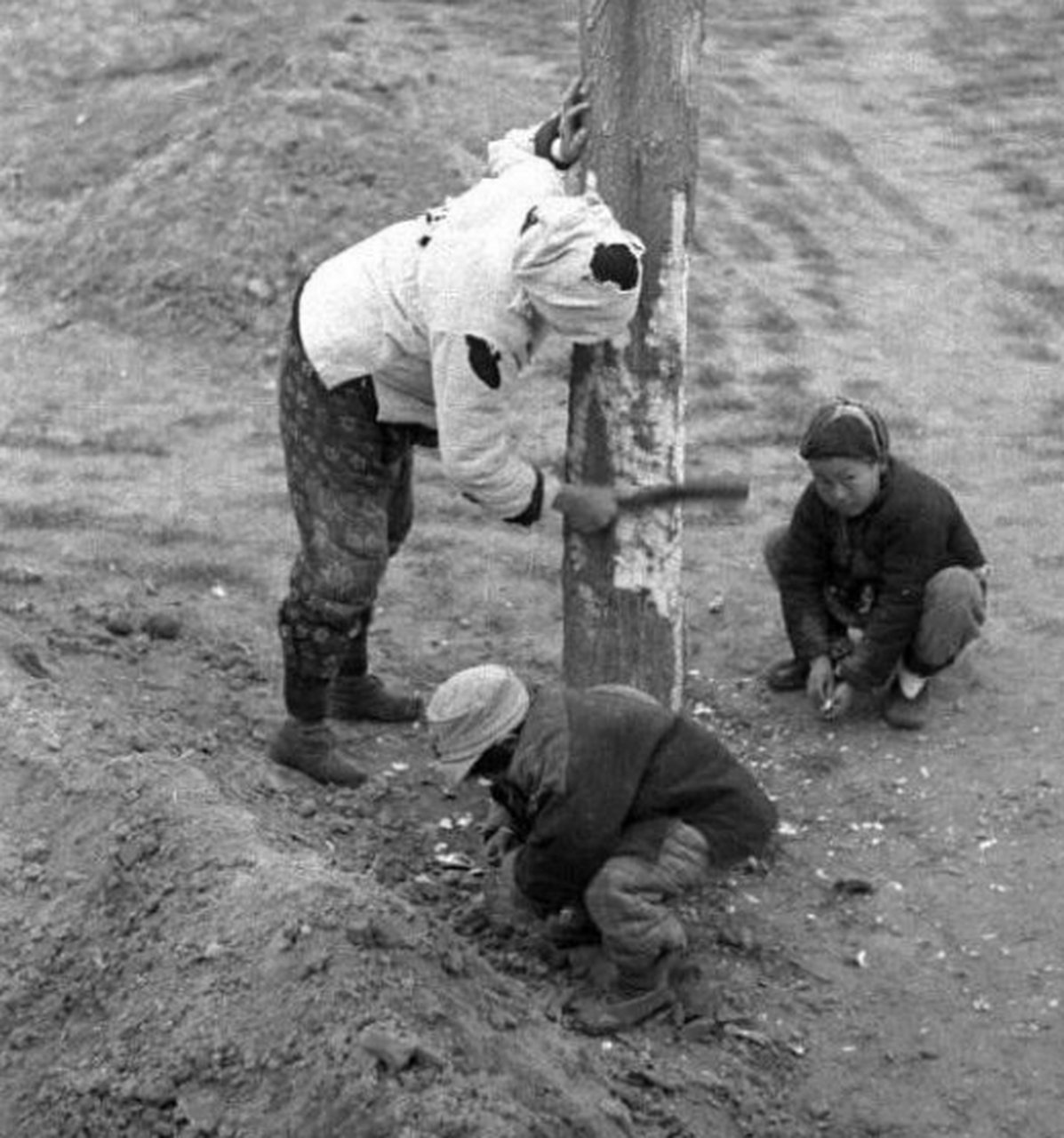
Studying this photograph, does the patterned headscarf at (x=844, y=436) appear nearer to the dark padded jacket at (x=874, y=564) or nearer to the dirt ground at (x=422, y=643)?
the dark padded jacket at (x=874, y=564)

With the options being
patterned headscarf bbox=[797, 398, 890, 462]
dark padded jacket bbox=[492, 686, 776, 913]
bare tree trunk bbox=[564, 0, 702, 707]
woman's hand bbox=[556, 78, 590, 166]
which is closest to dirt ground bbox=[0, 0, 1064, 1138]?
dark padded jacket bbox=[492, 686, 776, 913]

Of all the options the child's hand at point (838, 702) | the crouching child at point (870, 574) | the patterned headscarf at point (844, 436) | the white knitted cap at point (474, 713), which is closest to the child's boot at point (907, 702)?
the crouching child at point (870, 574)

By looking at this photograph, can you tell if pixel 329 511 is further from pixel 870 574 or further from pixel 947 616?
pixel 947 616

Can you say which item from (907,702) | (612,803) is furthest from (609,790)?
(907,702)

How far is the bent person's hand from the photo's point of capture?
526cm

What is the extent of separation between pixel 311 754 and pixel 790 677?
1.59 m

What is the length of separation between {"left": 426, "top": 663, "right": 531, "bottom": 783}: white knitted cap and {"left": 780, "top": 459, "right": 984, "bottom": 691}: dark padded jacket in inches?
63.5

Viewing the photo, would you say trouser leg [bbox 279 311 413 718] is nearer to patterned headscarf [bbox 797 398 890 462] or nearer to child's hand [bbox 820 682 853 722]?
patterned headscarf [bbox 797 398 890 462]

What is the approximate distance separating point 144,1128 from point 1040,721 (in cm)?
315

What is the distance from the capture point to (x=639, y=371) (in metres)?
5.27

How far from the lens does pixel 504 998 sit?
457 cm

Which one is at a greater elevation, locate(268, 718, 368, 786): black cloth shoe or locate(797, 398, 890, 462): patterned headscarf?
locate(797, 398, 890, 462): patterned headscarf

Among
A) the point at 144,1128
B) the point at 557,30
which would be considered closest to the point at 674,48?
the point at 144,1128

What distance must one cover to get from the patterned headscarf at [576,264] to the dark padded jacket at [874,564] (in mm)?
1477
